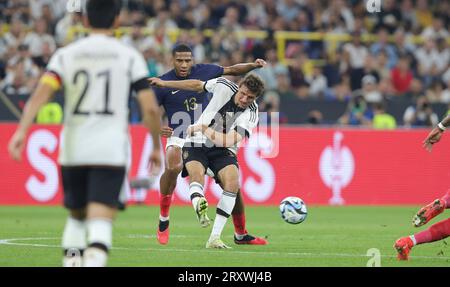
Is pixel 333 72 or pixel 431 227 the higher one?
pixel 333 72

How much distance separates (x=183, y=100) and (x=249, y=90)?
83.1 inches

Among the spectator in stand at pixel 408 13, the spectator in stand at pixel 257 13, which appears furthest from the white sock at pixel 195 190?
the spectator in stand at pixel 408 13

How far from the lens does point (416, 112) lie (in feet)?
77.6

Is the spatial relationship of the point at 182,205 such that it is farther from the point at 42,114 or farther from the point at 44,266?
the point at 44,266

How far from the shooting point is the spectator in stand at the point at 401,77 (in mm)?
26094

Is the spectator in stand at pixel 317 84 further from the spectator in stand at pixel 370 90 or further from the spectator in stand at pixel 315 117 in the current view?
the spectator in stand at pixel 315 117

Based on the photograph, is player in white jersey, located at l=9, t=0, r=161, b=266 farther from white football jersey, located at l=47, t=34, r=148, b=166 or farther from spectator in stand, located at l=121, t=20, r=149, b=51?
spectator in stand, located at l=121, t=20, r=149, b=51

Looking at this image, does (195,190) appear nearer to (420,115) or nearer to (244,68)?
(244,68)

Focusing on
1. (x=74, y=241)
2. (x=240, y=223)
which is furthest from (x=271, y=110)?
(x=74, y=241)

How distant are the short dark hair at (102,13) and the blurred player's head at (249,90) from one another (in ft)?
14.4

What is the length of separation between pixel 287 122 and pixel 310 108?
0.63 meters

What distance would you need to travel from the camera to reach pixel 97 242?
25.5 feet

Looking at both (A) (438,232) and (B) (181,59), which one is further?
(B) (181,59)

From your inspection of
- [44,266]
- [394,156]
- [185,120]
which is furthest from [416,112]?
[44,266]
